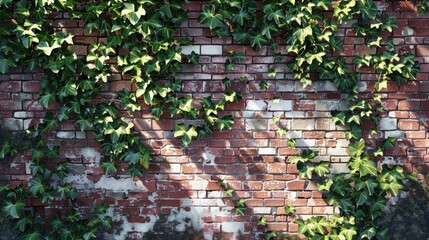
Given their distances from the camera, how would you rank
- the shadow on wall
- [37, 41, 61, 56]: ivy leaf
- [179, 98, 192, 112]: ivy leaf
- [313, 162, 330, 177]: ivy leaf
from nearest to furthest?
1. [37, 41, 61, 56]: ivy leaf
2. [179, 98, 192, 112]: ivy leaf
3. [313, 162, 330, 177]: ivy leaf
4. the shadow on wall

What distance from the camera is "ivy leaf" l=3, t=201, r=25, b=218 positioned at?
141 inches

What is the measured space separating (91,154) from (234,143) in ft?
3.62

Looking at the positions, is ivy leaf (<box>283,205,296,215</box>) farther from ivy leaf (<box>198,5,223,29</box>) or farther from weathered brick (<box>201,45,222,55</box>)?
ivy leaf (<box>198,5,223,29</box>)

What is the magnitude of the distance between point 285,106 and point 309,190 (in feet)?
2.25

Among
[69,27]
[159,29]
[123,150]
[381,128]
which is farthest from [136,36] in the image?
[381,128]

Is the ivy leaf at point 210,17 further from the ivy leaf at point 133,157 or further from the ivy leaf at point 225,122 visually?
the ivy leaf at point 133,157

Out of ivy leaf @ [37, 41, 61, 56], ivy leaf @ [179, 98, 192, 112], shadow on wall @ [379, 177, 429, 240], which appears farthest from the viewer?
shadow on wall @ [379, 177, 429, 240]

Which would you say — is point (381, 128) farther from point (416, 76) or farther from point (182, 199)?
point (182, 199)

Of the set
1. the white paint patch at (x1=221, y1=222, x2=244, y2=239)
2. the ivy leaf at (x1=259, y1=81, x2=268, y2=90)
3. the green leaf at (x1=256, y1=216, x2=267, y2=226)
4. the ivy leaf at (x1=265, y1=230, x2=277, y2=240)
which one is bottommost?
the ivy leaf at (x1=265, y1=230, x2=277, y2=240)

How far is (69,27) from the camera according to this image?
3578 mm

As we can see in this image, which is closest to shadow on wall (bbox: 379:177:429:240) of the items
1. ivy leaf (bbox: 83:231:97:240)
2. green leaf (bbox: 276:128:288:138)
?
green leaf (bbox: 276:128:288:138)

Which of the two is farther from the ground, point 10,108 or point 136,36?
point 136,36

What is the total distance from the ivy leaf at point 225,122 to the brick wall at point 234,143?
8 centimetres

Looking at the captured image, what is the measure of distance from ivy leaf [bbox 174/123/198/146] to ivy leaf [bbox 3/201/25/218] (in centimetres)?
128
